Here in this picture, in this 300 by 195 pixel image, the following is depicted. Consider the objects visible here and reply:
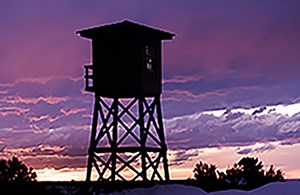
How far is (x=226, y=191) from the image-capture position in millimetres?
32531

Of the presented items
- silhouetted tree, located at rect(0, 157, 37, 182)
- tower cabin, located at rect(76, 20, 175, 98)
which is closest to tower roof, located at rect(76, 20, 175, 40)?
tower cabin, located at rect(76, 20, 175, 98)

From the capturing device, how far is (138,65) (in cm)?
3525

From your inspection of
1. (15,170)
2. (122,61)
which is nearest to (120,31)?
(122,61)

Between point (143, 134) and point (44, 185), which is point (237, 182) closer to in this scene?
point (143, 134)

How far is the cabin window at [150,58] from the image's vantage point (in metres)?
36.0

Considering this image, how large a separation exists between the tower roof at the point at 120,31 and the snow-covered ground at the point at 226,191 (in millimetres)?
6619

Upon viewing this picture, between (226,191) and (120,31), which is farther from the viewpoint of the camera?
(120,31)

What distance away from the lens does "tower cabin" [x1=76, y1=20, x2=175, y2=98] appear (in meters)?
35.2

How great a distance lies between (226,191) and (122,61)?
702 centimetres

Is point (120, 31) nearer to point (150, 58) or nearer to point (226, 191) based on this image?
point (150, 58)

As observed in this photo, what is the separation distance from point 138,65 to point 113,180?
4735mm

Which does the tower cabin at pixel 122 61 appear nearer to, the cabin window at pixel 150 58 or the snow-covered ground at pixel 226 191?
the cabin window at pixel 150 58

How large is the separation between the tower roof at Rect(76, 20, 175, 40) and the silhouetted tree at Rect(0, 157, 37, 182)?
234 inches

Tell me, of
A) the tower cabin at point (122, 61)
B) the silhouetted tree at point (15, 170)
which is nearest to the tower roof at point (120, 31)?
the tower cabin at point (122, 61)
